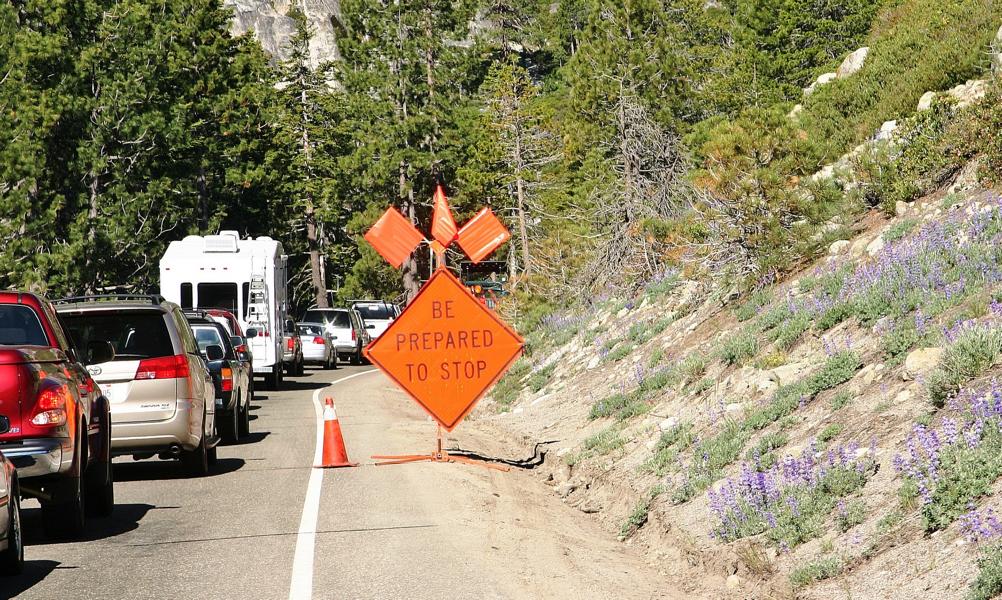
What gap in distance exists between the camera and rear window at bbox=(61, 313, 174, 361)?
45.0 ft

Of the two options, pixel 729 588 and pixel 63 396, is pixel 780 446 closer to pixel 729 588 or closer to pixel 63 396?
pixel 729 588

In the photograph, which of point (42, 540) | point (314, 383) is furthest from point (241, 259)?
point (42, 540)

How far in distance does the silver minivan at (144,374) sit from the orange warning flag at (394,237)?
2496 mm

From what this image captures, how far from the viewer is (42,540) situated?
10.3 metres

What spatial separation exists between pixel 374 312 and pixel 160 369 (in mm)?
38310

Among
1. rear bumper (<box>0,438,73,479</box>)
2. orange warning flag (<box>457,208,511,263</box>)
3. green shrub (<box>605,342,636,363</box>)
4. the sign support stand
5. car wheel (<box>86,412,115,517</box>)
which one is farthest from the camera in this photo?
green shrub (<box>605,342,636,363</box>)

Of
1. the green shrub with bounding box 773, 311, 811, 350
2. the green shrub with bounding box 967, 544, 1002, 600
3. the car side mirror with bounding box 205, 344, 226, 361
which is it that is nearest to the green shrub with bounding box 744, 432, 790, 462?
the green shrub with bounding box 773, 311, 811, 350

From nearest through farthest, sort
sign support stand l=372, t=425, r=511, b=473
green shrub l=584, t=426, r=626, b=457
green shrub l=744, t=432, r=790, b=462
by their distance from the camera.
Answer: green shrub l=744, t=432, r=790, b=462, green shrub l=584, t=426, r=626, b=457, sign support stand l=372, t=425, r=511, b=473

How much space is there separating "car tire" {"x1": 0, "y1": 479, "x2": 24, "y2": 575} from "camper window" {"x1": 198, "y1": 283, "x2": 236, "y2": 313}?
22.2 m

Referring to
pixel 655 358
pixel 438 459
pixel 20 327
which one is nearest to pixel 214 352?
pixel 438 459

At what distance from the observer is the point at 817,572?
7.67 meters

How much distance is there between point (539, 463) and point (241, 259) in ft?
54.1

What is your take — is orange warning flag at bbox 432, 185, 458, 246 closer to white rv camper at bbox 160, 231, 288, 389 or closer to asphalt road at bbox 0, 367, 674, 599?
asphalt road at bbox 0, 367, 674, 599

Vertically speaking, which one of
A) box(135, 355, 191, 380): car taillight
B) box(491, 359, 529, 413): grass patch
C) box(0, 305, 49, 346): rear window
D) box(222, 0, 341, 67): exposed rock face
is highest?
box(222, 0, 341, 67): exposed rock face
